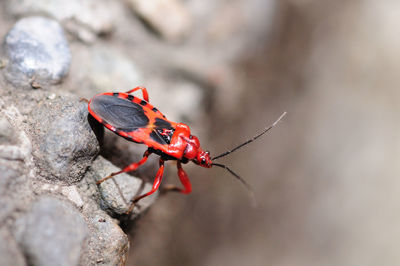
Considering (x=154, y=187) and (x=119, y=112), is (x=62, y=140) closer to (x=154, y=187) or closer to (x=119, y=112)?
(x=119, y=112)

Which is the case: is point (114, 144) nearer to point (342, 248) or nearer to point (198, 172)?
point (198, 172)

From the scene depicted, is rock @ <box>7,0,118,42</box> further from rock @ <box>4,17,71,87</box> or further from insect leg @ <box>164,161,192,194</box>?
insect leg @ <box>164,161,192,194</box>

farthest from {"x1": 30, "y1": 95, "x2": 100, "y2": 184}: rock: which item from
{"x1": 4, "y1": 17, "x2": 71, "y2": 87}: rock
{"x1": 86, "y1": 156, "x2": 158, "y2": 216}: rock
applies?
{"x1": 4, "y1": 17, "x2": 71, "y2": 87}: rock

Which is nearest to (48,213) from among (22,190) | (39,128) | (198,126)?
(22,190)

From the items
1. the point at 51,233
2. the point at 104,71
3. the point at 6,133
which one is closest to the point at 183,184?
the point at 104,71

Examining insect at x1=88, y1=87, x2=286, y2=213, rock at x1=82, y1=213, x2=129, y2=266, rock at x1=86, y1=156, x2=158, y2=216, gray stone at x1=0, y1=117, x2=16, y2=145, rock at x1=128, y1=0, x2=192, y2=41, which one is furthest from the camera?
rock at x1=128, y1=0, x2=192, y2=41


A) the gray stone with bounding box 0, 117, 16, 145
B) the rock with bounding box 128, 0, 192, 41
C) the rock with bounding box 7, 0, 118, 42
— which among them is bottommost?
the gray stone with bounding box 0, 117, 16, 145

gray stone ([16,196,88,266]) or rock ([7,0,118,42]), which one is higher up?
rock ([7,0,118,42])
